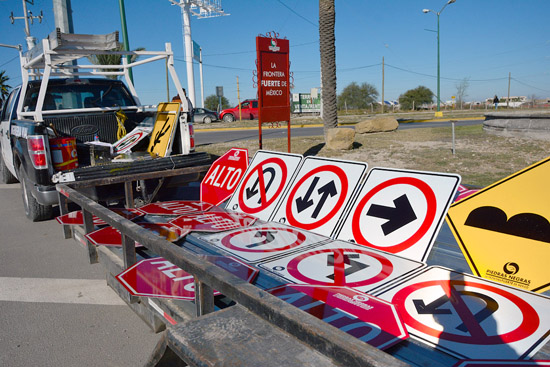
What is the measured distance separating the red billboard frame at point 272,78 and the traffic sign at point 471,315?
20.9 feet

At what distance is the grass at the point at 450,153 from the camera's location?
8320mm

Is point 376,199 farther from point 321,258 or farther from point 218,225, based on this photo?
point 218,225

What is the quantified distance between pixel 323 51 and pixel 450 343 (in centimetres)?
1138

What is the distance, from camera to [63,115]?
616cm

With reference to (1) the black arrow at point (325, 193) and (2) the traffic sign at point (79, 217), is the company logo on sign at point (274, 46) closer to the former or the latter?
(2) the traffic sign at point (79, 217)

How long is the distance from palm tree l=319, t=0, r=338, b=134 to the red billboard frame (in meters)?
3.60

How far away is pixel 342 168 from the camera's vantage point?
386 centimetres

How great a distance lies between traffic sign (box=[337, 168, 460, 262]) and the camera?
2992mm

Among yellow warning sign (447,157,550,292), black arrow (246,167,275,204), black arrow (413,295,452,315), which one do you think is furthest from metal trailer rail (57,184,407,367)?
black arrow (246,167,275,204)

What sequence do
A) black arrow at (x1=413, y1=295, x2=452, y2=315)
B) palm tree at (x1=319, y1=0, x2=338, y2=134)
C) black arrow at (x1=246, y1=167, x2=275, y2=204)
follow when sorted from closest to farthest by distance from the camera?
black arrow at (x1=413, y1=295, x2=452, y2=315) → black arrow at (x1=246, y1=167, x2=275, y2=204) → palm tree at (x1=319, y1=0, x2=338, y2=134)

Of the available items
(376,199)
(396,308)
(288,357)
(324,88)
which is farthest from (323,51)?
(288,357)

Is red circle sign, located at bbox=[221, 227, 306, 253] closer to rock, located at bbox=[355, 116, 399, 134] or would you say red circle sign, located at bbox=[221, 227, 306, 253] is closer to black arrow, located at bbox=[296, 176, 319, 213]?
black arrow, located at bbox=[296, 176, 319, 213]

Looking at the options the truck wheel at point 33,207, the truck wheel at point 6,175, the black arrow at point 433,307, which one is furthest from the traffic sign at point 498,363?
the truck wheel at point 6,175

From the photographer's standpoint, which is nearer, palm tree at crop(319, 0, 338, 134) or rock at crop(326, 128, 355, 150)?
rock at crop(326, 128, 355, 150)
